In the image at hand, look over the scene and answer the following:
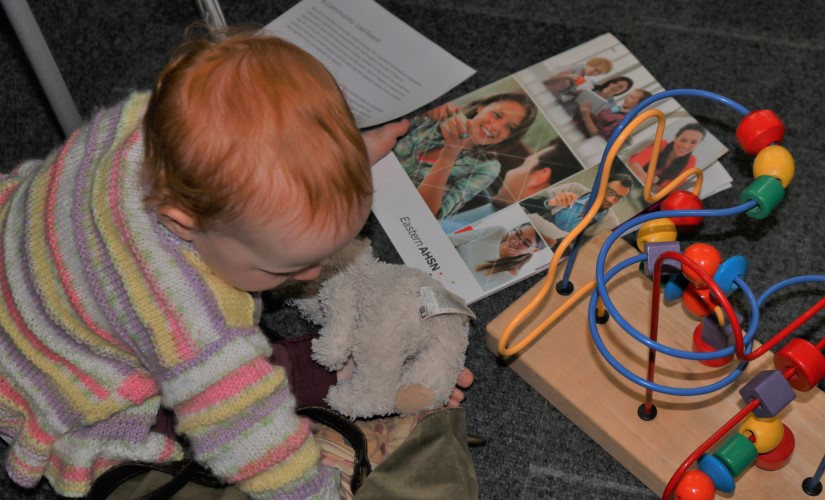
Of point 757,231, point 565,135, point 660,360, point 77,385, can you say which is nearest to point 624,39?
point 565,135

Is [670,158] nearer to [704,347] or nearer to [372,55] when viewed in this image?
[704,347]

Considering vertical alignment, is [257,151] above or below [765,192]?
above

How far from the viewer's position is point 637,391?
860 mm

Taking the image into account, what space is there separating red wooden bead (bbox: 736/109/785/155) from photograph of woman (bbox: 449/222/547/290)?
296 millimetres

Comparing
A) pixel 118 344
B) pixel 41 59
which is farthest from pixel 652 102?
pixel 41 59

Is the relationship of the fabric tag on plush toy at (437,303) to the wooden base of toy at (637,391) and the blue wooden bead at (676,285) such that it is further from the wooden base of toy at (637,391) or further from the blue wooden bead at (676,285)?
the blue wooden bead at (676,285)

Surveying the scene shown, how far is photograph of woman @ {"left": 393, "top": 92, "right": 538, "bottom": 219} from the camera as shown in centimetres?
102

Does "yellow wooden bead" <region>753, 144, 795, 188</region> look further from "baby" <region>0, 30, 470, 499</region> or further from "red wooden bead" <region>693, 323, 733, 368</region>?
"baby" <region>0, 30, 470, 499</region>

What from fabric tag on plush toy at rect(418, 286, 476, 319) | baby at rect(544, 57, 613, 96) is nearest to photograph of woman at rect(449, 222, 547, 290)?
fabric tag on plush toy at rect(418, 286, 476, 319)

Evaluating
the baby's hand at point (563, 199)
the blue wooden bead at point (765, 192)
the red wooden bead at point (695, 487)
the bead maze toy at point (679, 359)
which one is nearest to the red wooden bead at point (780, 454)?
the bead maze toy at point (679, 359)

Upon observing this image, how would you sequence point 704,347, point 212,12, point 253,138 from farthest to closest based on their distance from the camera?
1. point 212,12
2. point 704,347
3. point 253,138

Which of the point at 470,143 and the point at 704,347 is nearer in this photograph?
the point at 704,347

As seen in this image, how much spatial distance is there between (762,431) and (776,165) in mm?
229

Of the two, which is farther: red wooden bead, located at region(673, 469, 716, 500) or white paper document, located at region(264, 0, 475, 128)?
white paper document, located at region(264, 0, 475, 128)
